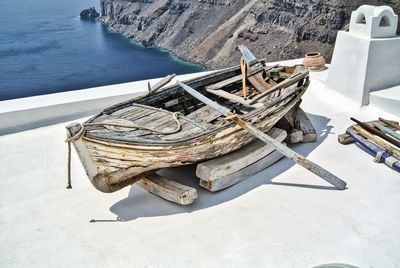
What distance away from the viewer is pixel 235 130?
4648mm

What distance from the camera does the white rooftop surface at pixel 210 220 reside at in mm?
3686

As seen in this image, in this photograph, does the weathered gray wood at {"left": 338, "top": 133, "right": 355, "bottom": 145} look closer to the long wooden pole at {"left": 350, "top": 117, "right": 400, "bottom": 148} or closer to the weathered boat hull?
the long wooden pole at {"left": 350, "top": 117, "right": 400, "bottom": 148}

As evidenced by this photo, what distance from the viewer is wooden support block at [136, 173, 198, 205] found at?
4262 millimetres

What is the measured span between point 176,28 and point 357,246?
67773mm

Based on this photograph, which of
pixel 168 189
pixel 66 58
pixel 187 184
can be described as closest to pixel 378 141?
pixel 187 184

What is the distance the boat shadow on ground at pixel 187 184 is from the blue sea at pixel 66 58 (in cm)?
4450

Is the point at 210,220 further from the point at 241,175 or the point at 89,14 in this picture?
the point at 89,14

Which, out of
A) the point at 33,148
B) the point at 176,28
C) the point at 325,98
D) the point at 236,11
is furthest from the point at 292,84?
the point at 176,28

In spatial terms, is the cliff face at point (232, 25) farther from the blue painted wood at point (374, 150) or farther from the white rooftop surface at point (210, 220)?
the white rooftop surface at point (210, 220)

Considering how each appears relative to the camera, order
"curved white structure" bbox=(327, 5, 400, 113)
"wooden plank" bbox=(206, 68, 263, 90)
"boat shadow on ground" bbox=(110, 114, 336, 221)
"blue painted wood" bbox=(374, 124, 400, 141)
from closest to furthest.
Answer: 1. "boat shadow on ground" bbox=(110, 114, 336, 221)
2. "blue painted wood" bbox=(374, 124, 400, 141)
3. "wooden plank" bbox=(206, 68, 263, 90)
4. "curved white structure" bbox=(327, 5, 400, 113)

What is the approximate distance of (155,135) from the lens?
425 cm

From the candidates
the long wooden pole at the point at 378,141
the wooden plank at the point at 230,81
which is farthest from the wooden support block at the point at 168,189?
the long wooden pole at the point at 378,141

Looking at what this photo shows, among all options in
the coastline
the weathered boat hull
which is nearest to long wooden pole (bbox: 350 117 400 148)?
the weathered boat hull

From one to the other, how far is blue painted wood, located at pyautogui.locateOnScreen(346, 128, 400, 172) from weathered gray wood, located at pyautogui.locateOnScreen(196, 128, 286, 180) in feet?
3.70
